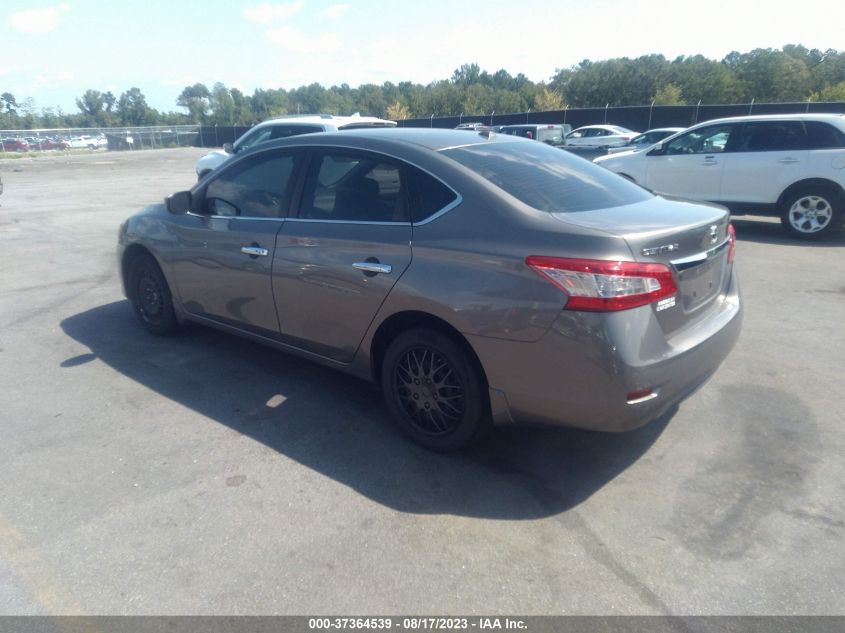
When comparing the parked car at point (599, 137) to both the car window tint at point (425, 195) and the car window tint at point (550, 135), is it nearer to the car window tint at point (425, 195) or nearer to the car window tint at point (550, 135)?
the car window tint at point (550, 135)

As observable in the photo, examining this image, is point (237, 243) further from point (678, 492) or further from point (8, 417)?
point (678, 492)

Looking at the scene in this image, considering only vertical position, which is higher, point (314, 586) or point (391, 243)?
point (391, 243)

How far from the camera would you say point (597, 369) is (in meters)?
2.98

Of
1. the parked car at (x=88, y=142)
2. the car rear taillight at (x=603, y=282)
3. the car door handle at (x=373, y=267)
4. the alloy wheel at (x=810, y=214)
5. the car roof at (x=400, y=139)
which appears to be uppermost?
the car roof at (x=400, y=139)

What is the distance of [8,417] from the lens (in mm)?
4273

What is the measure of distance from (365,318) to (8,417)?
2512 mm

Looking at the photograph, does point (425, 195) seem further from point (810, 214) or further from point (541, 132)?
point (541, 132)

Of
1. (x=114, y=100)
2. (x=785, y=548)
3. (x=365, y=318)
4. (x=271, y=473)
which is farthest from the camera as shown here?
(x=114, y=100)

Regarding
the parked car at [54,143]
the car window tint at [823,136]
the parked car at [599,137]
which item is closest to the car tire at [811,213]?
the car window tint at [823,136]

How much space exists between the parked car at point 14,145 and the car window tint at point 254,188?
167ft

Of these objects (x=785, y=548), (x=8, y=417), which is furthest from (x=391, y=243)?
(x=8, y=417)

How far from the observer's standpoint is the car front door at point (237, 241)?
439 cm

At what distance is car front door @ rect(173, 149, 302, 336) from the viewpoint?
439 cm

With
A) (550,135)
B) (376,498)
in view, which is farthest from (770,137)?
(550,135)
